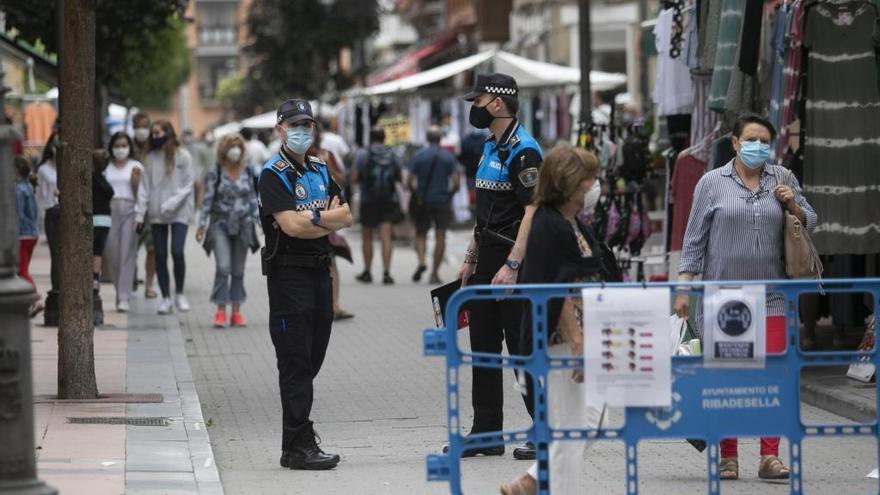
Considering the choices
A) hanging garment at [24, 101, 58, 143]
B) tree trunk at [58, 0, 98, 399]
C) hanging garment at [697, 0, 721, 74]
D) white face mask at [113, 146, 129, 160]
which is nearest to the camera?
tree trunk at [58, 0, 98, 399]

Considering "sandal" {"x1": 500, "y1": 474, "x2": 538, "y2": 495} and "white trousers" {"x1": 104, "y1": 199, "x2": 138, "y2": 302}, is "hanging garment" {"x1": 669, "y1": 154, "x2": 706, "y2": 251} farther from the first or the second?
"white trousers" {"x1": 104, "y1": 199, "x2": 138, "y2": 302}

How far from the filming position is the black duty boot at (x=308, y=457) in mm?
9141

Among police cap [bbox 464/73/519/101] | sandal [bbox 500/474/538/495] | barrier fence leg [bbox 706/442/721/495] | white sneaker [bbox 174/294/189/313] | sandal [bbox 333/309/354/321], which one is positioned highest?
police cap [bbox 464/73/519/101]

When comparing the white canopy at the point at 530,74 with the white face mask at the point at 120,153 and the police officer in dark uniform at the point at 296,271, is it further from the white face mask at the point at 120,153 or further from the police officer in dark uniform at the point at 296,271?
the police officer in dark uniform at the point at 296,271

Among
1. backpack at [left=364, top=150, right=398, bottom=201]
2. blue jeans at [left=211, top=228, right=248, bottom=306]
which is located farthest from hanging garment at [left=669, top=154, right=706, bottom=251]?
backpack at [left=364, top=150, right=398, bottom=201]

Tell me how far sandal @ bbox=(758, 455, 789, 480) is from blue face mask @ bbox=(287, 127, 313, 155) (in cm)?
278

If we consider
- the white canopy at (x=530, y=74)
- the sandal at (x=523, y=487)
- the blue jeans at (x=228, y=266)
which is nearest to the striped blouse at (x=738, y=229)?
the sandal at (x=523, y=487)

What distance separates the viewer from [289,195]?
9117 millimetres

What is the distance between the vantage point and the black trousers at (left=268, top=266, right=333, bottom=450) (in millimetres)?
9094

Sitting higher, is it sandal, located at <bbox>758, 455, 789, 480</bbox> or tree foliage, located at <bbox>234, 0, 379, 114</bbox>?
tree foliage, located at <bbox>234, 0, 379, 114</bbox>

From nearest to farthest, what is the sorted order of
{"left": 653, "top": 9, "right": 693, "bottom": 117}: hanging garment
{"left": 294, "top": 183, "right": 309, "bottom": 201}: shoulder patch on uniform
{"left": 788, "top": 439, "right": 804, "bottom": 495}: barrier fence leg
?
{"left": 788, "top": 439, "right": 804, "bottom": 495}: barrier fence leg < {"left": 294, "top": 183, "right": 309, "bottom": 201}: shoulder patch on uniform < {"left": 653, "top": 9, "right": 693, "bottom": 117}: hanging garment

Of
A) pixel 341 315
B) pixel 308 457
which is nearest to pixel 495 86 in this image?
pixel 308 457

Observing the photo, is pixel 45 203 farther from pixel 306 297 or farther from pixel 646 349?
pixel 646 349

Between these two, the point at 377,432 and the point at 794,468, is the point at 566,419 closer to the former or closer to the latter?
the point at 794,468
